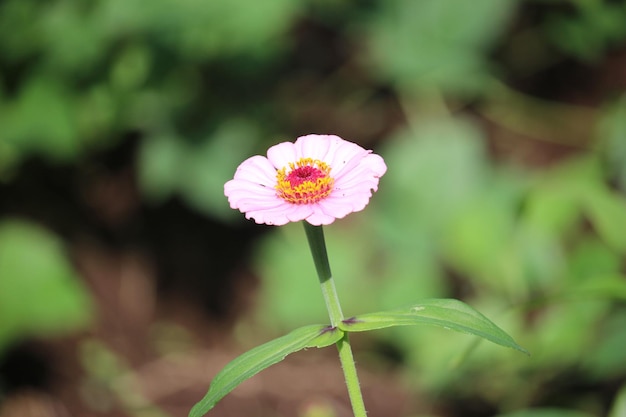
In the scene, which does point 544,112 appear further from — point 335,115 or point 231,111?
point 231,111

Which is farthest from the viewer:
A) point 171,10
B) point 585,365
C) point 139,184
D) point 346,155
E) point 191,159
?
point 139,184

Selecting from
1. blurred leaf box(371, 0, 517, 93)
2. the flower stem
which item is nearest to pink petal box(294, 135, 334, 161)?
the flower stem

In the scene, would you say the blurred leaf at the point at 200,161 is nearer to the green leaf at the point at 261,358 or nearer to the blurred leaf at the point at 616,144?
the blurred leaf at the point at 616,144

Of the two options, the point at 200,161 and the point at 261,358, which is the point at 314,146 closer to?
the point at 261,358

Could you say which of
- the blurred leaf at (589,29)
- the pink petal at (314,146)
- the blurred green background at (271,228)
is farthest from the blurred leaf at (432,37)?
the pink petal at (314,146)

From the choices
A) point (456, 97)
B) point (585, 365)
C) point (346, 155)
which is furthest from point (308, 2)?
point (346, 155)

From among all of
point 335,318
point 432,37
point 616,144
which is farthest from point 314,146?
point 432,37
